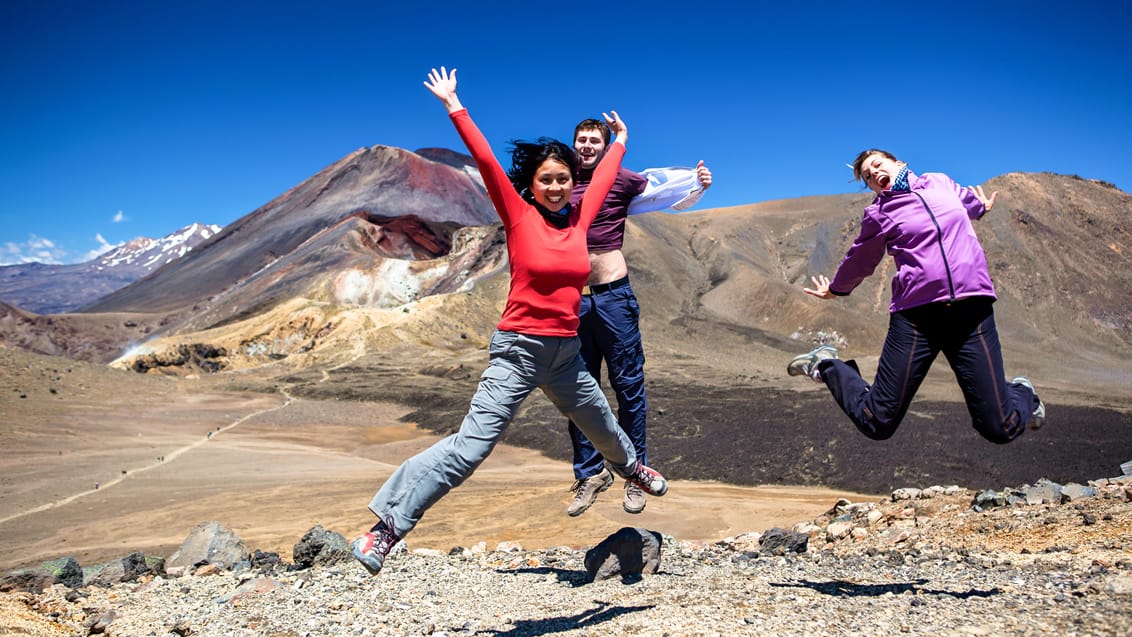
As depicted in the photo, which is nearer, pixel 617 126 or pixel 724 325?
pixel 617 126

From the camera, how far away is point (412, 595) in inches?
192

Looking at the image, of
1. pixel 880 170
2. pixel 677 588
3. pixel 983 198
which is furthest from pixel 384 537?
pixel 983 198

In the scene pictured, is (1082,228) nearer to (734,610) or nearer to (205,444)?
(205,444)

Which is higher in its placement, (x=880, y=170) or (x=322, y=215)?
(x=322, y=215)

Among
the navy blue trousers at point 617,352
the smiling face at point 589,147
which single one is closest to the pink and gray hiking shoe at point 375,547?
the navy blue trousers at point 617,352

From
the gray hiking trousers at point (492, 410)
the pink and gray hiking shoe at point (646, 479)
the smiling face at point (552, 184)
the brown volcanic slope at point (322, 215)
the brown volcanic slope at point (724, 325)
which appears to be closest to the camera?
the gray hiking trousers at point (492, 410)

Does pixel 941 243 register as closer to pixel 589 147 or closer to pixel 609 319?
pixel 609 319

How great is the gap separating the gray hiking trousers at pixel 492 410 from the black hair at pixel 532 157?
87 cm

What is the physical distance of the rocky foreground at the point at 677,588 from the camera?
367cm

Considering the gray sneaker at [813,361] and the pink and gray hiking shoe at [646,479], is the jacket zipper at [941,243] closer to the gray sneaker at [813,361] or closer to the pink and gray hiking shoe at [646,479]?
the gray sneaker at [813,361]

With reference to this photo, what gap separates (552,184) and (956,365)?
235 cm

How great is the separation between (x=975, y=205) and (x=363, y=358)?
118 feet

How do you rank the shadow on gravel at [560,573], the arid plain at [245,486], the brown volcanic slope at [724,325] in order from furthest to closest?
the brown volcanic slope at [724,325]
the arid plain at [245,486]
the shadow on gravel at [560,573]

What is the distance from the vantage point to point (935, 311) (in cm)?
405
